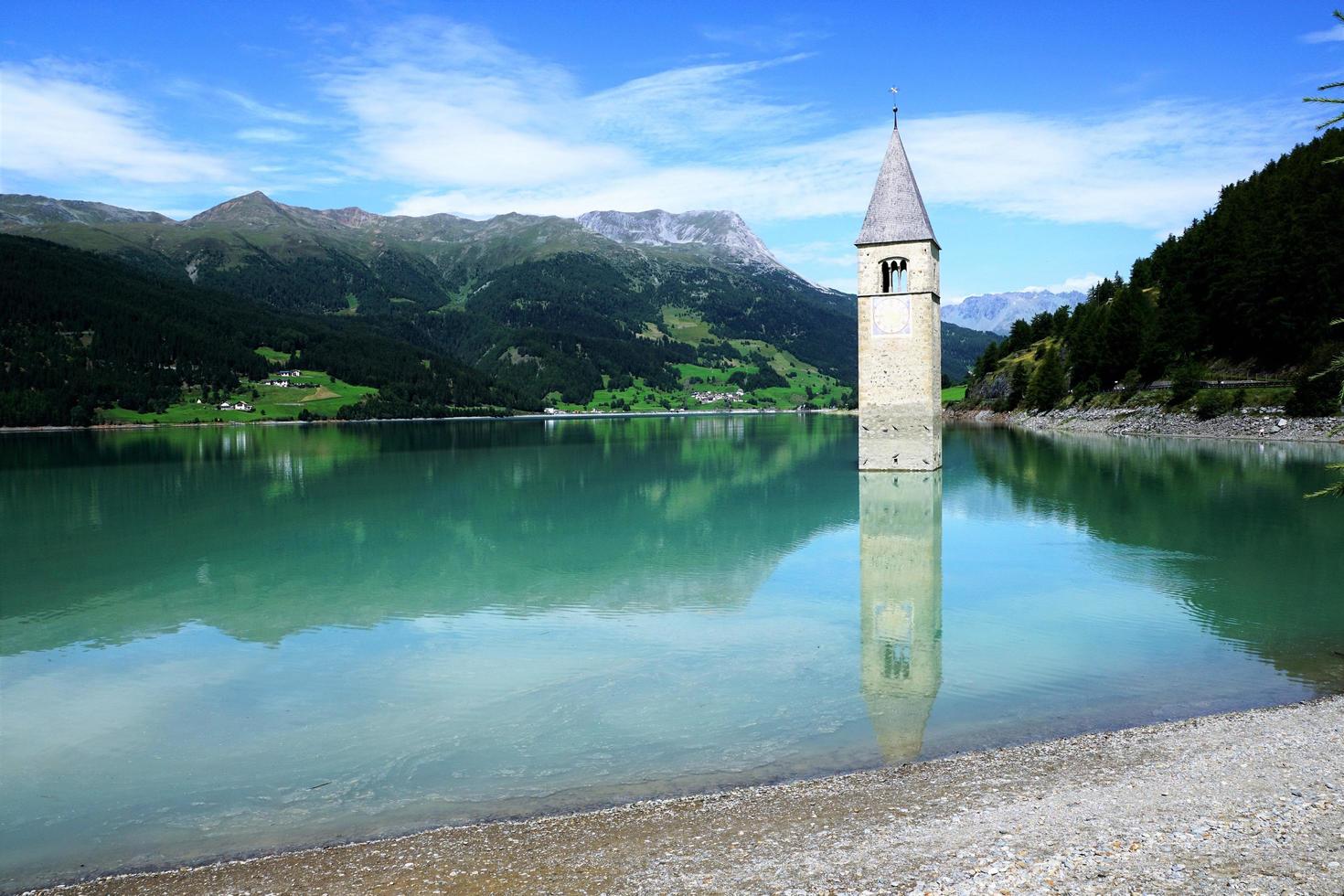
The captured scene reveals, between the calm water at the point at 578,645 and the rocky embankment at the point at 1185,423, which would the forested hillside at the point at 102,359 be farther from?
the calm water at the point at 578,645

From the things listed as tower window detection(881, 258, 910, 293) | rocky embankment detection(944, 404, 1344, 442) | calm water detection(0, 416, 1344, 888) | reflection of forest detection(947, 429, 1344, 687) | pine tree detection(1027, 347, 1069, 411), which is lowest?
calm water detection(0, 416, 1344, 888)

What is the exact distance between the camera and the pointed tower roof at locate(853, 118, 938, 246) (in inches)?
1845

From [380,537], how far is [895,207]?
108ft

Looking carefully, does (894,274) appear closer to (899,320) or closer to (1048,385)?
(899,320)

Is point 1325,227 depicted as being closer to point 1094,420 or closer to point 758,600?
point 1094,420

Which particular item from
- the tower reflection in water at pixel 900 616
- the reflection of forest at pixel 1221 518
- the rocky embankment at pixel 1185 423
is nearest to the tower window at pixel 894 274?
the reflection of forest at pixel 1221 518

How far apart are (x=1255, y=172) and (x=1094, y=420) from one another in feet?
109

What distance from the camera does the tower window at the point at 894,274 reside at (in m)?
46.9

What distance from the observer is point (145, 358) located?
176m

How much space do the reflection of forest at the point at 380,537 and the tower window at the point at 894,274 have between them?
11.5 m

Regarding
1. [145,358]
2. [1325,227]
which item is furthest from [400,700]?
[145,358]

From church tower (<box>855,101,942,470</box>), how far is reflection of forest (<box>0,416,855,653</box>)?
563cm

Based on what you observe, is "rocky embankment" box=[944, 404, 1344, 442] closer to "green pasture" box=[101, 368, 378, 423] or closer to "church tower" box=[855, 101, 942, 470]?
"church tower" box=[855, 101, 942, 470]

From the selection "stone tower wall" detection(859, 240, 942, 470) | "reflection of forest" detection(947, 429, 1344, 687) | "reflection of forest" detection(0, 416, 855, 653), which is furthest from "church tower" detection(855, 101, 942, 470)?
"reflection of forest" detection(0, 416, 855, 653)
